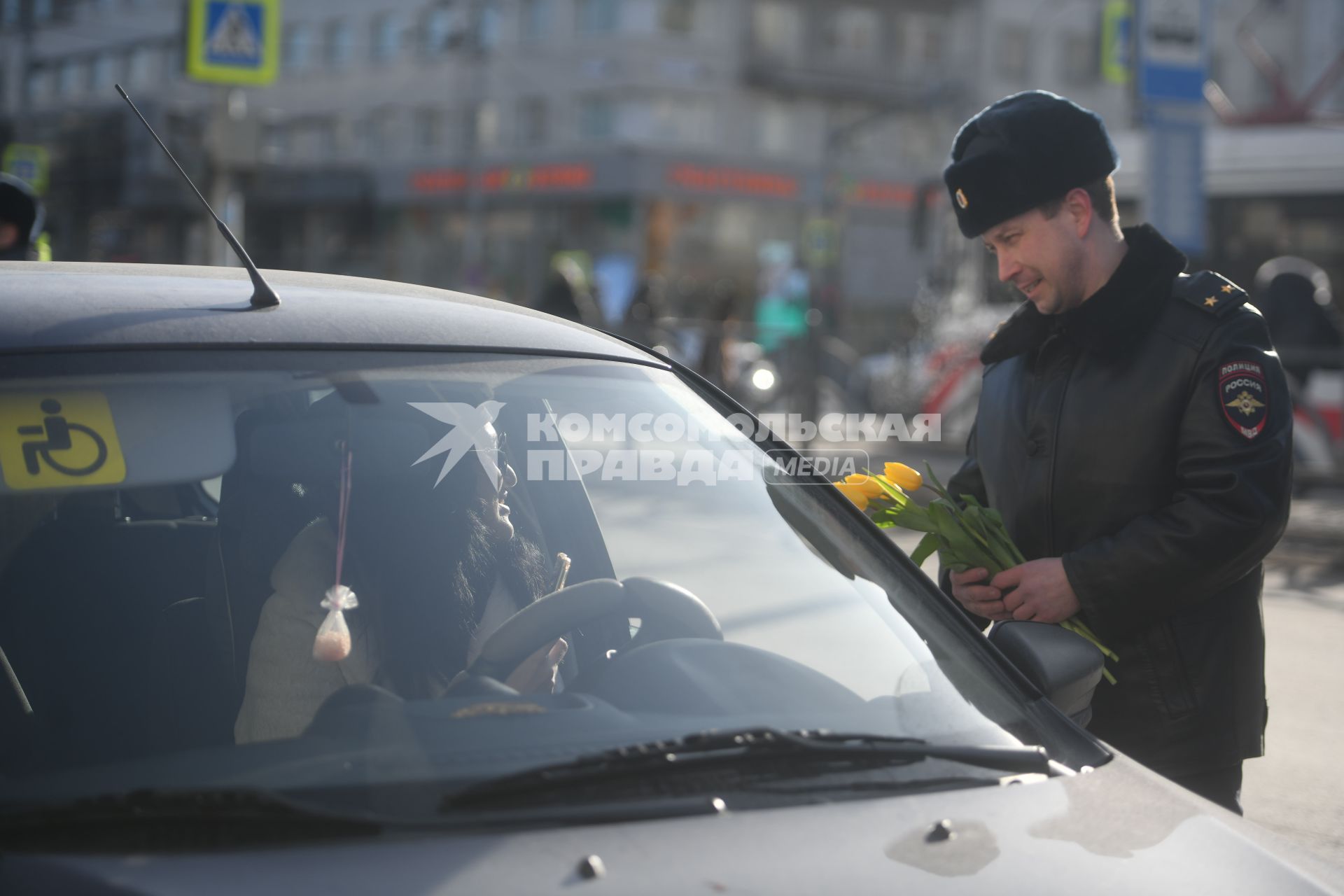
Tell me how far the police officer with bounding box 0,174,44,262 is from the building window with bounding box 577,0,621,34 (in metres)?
37.5

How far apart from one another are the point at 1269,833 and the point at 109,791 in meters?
1.39

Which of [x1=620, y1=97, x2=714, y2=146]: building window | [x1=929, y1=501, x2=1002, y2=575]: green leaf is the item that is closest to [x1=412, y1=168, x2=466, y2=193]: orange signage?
[x1=620, y1=97, x2=714, y2=146]: building window

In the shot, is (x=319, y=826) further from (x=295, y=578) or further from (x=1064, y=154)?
(x=1064, y=154)

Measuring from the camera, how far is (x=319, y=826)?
163cm

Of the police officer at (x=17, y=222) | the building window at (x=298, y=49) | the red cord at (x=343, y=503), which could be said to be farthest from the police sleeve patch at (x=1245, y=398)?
the building window at (x=298, y=49)

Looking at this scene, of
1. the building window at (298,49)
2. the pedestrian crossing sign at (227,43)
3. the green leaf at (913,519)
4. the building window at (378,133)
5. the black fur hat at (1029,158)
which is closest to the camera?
the black fur hat at (1029,158)

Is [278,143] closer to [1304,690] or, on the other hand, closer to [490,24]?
[490,24]

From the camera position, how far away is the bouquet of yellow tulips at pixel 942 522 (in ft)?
9.50

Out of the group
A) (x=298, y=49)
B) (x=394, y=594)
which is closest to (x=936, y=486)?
(x=394, y=594)

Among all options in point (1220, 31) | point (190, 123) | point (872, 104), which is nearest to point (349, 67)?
point (872, 104)

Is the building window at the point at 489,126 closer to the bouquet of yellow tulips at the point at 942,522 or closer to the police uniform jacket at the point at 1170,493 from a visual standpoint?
the bouquet of yellow tulips at the point at 942,522

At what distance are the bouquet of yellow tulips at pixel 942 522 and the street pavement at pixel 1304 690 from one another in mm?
97

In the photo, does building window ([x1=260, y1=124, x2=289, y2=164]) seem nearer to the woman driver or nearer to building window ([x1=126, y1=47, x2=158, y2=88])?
building window ([x1=126, y1=47, x2=158, y2=88])

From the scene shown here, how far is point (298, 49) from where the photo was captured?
51094 mm
